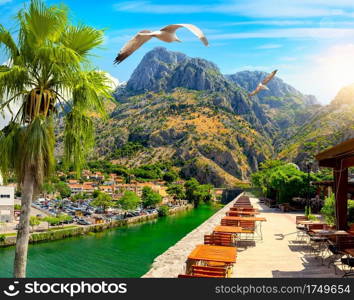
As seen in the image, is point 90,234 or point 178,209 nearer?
point 90,234

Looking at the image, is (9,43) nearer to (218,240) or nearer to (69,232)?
(218,240)

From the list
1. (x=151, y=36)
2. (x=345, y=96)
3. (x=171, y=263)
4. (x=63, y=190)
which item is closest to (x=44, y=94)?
(x=151, y=36)

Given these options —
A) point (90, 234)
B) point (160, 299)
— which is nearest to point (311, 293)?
point (160, 299)

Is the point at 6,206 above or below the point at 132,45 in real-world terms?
below

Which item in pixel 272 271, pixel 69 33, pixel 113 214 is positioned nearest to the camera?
pixel 69 33

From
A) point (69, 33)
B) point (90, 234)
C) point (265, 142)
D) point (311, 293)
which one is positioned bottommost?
point (90, 234)

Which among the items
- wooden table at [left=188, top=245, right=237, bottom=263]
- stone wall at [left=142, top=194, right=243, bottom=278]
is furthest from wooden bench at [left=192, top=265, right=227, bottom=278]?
stone wall at [left=142, top=194, right=243, bottom=278]

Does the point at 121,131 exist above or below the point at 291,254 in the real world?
above

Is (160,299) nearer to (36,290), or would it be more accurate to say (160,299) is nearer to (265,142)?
(36,290)
